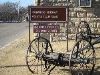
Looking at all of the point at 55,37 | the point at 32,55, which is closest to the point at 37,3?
the point at 55,37

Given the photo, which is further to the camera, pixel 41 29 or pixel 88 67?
pixel 41 29

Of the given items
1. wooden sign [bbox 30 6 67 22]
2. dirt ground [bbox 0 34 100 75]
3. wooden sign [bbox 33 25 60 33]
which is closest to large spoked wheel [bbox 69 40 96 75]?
dirt ground [bbox 0 34 100 75]

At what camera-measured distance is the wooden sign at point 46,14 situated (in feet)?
49.5

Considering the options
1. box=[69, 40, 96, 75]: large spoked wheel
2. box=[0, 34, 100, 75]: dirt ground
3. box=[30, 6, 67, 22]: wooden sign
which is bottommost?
box=[0, 34, 100, 75]: dirt ground

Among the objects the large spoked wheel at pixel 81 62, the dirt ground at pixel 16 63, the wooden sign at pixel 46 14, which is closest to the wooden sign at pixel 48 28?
the wooden sign at pixel 46 14

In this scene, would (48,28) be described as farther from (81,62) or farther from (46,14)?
(81,62)

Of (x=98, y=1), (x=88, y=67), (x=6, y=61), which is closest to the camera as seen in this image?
(x=88, y=67)

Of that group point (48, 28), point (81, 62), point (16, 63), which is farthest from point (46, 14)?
point (81, 62)

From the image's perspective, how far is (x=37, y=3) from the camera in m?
21.8

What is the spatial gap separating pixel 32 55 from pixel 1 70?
7.47 feet

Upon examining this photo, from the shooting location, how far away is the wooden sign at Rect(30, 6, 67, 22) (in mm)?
15102

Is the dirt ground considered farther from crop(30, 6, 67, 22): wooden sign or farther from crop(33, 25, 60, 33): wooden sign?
crop(30, 6, 67, 22): wooden sign

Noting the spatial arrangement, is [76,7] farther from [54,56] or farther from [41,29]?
[54,56]

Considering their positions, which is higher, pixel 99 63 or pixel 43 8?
pixel 43 8
